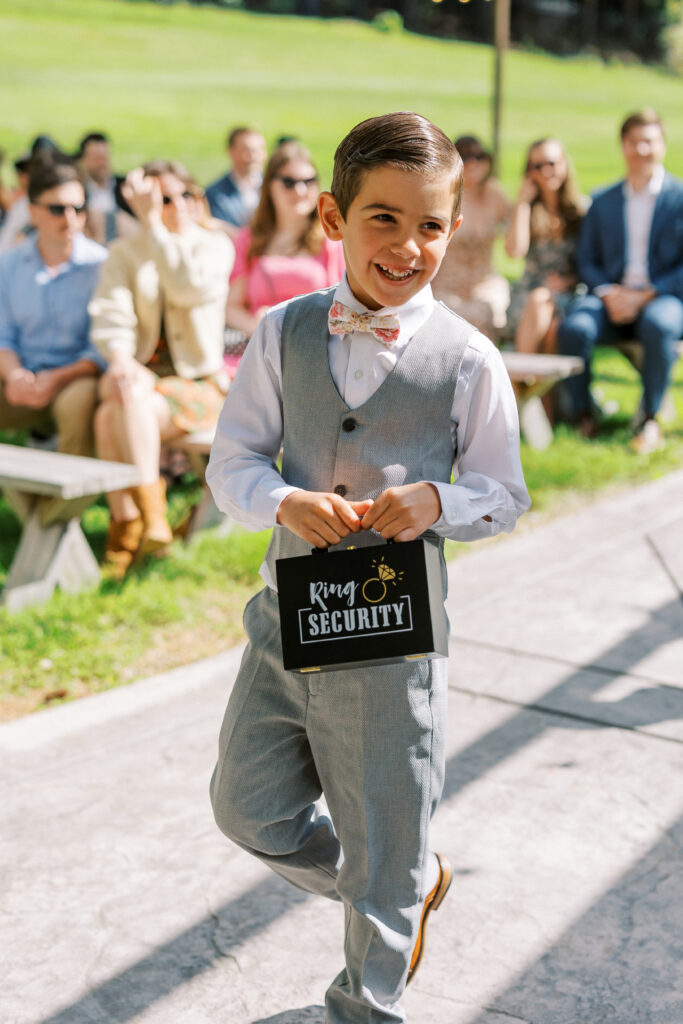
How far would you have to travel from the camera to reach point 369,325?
198cm

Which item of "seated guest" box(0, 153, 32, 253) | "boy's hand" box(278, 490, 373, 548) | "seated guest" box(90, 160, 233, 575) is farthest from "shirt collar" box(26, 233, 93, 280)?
"boy's hand" box(278, 490, 373, 548)

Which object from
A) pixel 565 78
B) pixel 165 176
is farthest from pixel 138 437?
pixel 565 78

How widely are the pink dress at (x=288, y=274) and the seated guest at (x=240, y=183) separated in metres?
2.44

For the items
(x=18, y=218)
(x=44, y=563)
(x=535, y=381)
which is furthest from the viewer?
(x=18, y=218)

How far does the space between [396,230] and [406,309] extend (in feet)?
0.56

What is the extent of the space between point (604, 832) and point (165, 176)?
3.78 meters

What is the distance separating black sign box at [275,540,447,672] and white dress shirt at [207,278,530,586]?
0.11 meters

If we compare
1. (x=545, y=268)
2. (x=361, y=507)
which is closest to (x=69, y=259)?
(x=545, y=268)

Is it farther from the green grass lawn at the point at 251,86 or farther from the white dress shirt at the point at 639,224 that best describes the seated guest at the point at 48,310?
the green grass lawn at the point at 251,86

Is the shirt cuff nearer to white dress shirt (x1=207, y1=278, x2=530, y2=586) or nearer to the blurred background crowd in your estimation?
white dress shirt (x1=207, y1=278, x2=530, y2=586)

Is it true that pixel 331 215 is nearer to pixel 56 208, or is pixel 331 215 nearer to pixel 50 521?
pixel 50 521

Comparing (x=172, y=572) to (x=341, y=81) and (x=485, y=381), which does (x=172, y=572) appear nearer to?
(x=485, y=381)

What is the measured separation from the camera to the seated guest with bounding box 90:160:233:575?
4977mm

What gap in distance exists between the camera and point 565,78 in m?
28.5
